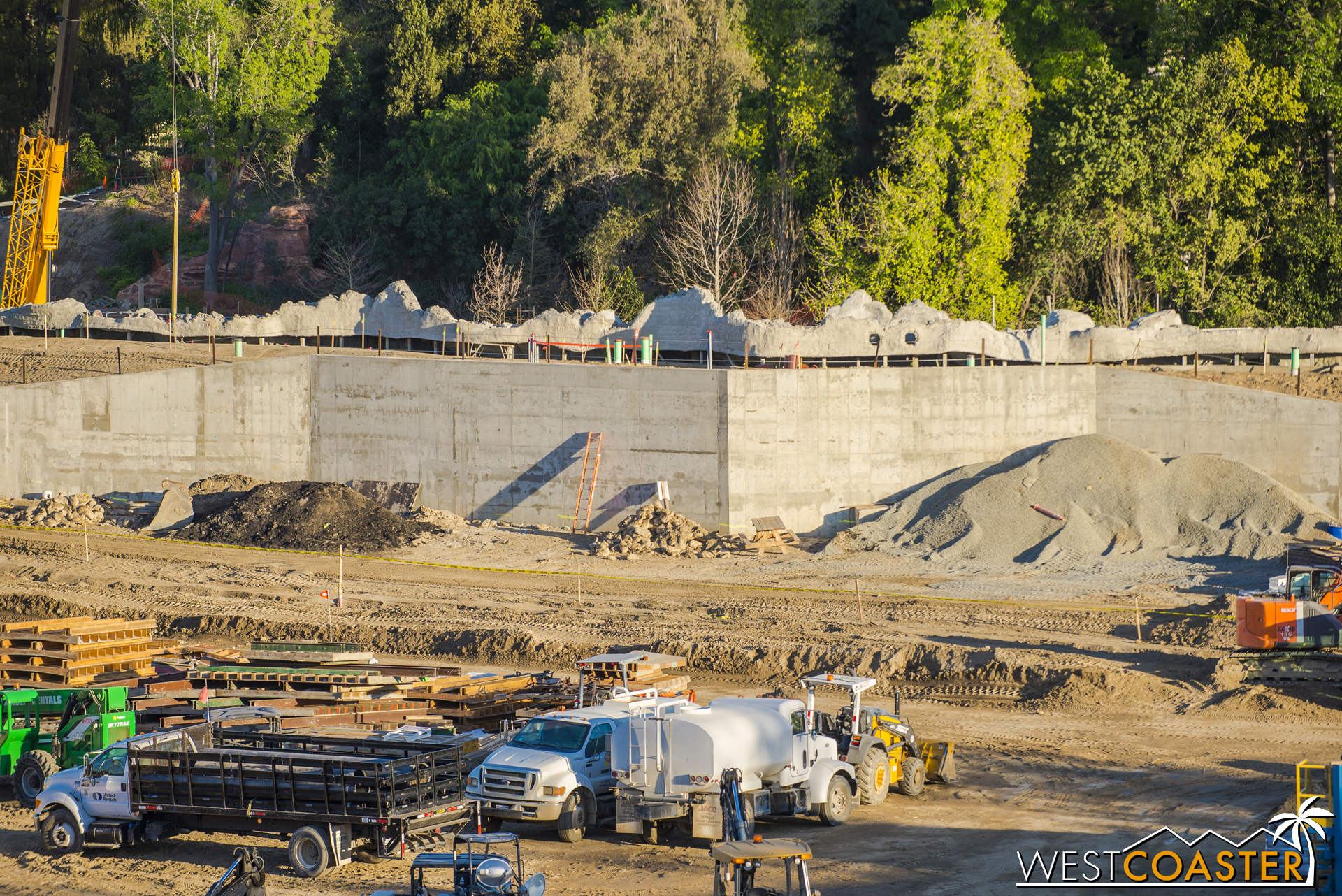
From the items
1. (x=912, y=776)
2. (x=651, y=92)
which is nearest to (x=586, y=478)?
(x=651, y=92)

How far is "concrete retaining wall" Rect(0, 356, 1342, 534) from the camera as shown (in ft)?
118

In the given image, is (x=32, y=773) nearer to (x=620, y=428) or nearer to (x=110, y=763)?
(x=110, y=763)

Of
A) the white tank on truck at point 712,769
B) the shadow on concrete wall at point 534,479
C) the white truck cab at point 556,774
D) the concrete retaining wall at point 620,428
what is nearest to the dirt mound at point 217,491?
the concrete retaining wall at point 620,428

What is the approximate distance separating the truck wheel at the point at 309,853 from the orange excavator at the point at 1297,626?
15.8 m

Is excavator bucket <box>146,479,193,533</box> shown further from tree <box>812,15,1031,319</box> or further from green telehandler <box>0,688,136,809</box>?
tree <box>812,15,1031,319</box>

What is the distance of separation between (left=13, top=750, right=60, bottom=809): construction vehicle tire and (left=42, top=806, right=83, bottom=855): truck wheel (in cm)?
193

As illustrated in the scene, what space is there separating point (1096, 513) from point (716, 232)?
19605 millimetres

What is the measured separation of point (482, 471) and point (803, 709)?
22966 mm

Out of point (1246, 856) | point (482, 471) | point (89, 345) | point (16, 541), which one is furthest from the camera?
point (89, 345)

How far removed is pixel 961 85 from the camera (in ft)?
149

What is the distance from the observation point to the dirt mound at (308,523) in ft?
116

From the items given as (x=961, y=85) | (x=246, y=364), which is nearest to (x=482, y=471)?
(x=246, y=364)

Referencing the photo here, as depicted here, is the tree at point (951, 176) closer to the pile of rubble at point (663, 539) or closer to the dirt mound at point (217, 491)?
the pile of rubble at point (663, 539)

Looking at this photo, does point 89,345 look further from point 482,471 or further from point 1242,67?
point 1242,67
